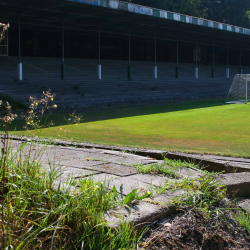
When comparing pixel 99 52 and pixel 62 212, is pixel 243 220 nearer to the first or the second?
pixel 62 212

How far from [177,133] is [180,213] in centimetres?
676

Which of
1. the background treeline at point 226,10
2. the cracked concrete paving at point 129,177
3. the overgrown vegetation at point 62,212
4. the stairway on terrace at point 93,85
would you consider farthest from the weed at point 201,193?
the background treeline at point 226,10

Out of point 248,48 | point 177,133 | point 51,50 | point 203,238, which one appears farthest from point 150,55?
point 203,238

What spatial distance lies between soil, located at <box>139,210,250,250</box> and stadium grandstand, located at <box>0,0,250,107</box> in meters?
16.1

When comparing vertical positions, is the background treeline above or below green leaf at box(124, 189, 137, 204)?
above

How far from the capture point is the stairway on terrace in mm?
20375

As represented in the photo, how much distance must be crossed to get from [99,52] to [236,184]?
82.2 feet

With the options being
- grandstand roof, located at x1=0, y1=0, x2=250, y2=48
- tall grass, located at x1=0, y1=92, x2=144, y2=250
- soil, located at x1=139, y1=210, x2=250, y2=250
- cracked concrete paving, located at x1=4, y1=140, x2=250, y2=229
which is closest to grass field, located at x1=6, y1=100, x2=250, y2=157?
cracked concrete paving, located at x1=4, y1=140, x2=250, y2=229

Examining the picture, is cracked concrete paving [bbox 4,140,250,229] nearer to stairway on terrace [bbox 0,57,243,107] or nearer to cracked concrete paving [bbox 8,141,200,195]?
cracked concrete paving [bbox 8,141,200,195]

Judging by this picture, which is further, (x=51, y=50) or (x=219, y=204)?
(x=51, y=50)

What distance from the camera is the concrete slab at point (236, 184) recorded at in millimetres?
4094

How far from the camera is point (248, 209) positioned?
387 centimetres

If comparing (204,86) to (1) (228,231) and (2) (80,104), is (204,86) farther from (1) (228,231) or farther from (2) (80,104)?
(1) (228,231)

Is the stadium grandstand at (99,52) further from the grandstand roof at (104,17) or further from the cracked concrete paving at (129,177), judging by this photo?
the cracked concrete paving at (129,177)
